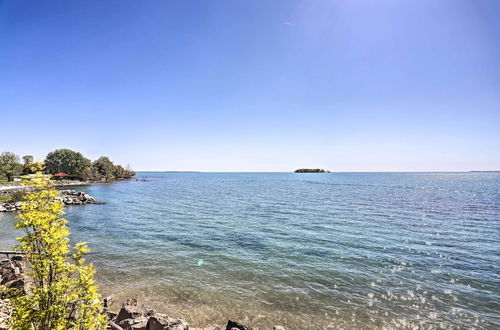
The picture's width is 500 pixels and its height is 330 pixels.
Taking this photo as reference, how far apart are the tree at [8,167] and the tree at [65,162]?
16204 mm

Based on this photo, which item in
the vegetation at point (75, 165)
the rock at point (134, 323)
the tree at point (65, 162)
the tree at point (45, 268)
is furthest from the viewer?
the tree at point (65, 162)

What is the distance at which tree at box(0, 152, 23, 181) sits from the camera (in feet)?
329

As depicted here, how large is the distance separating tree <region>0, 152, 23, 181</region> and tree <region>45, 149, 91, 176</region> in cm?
1620

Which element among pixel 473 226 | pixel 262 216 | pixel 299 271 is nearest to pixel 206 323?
pixel 299 271

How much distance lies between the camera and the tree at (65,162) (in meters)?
138

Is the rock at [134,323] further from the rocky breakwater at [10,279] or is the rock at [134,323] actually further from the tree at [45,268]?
the rocky breakwater at [10,279]

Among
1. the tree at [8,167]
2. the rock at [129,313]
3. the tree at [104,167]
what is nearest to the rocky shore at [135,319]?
the rock at [129,313]

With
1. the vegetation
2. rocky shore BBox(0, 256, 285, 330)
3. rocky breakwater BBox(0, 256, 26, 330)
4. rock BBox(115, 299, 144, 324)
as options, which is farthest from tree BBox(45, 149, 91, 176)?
rock BBox(115, 299, 144, 324)

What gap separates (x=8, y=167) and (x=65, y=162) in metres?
38.7

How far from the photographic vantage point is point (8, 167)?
330 feet

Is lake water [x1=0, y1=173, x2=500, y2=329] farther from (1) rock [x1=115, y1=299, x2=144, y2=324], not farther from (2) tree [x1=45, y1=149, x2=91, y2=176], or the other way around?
(2) tree [x1=45, y1=149, x2=91, y2=176]

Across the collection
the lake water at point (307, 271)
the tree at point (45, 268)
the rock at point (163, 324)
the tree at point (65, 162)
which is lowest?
the lake water at point (307, 271)

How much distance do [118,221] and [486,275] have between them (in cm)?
4115

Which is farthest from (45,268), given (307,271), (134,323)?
(307,271)
